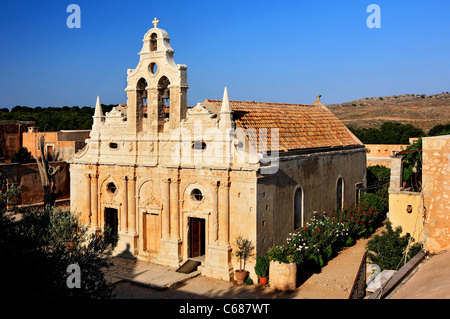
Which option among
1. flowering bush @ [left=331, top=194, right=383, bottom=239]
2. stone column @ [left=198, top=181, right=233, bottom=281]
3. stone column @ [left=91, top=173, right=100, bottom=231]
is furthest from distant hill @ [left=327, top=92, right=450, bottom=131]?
stone column @ [left=91, top=173, right=100, bottom=231]

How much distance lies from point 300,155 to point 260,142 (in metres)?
2.66

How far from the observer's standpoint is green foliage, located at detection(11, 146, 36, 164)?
120 ft

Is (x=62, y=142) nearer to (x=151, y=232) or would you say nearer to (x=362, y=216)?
(x=151, y=232)

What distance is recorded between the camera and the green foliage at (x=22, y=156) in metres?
36.7

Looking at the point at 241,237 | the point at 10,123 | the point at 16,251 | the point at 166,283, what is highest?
the point at 10,123

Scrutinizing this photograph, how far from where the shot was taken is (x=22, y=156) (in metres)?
37.3

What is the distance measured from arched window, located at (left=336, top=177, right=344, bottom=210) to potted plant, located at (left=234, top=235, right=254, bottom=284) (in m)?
9.56

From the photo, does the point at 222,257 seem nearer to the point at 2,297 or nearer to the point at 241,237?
the point at 241,237

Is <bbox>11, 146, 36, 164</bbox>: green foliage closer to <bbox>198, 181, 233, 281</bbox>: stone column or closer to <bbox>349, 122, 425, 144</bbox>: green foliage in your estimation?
<bbox>198, 181, 233, 281</bbox>: stone column

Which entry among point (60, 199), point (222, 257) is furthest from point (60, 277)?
point (60, 199)

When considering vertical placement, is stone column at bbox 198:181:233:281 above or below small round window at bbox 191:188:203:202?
below

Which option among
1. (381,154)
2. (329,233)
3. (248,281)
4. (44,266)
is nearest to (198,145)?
(248,281)

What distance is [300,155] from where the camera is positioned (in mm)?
21203

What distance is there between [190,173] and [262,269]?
503 cm
